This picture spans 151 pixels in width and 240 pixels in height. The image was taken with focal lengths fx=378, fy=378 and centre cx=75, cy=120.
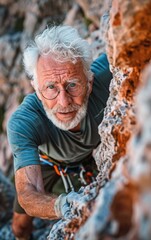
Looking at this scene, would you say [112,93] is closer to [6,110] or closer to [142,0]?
[142,0]

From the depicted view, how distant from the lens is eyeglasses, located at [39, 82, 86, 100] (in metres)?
3.83

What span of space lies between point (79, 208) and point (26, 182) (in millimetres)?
1381

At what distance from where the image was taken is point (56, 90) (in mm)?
3836

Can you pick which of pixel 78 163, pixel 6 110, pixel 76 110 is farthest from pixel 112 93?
pixel 6 110

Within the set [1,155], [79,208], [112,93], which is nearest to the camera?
[79,208]

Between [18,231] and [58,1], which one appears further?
[58,1]

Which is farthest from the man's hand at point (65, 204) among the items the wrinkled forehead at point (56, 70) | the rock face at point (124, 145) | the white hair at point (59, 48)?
the white hair at point (59, 48)

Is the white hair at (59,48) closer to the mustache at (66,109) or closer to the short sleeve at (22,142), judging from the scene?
the mustache at (66,109)

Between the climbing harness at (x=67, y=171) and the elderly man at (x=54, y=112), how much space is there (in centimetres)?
15

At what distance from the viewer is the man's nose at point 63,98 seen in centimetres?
380

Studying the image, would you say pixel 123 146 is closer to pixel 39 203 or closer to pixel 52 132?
pixel 39 203

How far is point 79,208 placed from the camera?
90.0 inches

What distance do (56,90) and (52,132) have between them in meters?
0.53

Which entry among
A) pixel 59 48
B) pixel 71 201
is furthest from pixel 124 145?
pixel 59 48
